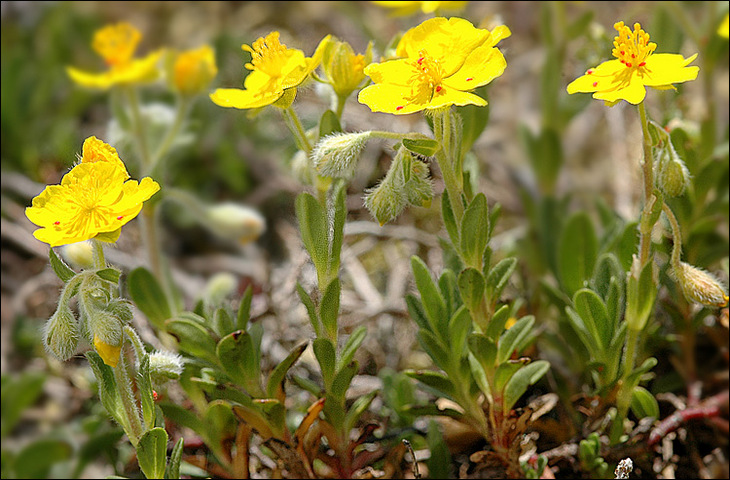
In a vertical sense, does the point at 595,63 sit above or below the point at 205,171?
above

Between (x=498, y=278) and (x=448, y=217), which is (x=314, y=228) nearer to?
(x=448, y=217)

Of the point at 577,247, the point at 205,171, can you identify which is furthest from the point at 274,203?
the point at 577,247

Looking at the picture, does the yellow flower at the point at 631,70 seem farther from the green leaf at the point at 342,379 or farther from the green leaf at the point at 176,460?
the green leaf at the point at 176,460

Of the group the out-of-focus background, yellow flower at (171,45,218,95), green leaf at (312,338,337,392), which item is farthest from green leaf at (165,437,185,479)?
yellow flower at (171,45,218,95)

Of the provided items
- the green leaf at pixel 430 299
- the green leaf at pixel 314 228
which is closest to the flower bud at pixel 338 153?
the green leaf at pixel 314 228

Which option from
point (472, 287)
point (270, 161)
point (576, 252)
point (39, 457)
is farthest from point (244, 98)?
point (270, 161)

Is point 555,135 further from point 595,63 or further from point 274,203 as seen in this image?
point 274,203
